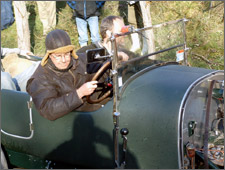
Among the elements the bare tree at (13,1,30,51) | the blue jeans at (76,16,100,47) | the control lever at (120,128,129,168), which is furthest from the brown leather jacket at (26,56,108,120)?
the bare tree at (13,1,30,51)

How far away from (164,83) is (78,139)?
828mm

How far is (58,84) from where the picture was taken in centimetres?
272

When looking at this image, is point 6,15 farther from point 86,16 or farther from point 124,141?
point 124,141

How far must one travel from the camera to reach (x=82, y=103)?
8.47 feet

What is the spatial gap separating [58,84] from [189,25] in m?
4.48

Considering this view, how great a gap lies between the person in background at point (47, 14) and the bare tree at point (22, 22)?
3.08 feet

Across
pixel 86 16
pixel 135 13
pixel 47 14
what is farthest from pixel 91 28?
pixel 47 14

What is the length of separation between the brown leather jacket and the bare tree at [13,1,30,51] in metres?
3.94

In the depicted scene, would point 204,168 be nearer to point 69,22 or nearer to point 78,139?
point 78,139

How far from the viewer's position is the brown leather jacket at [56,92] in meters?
2.52

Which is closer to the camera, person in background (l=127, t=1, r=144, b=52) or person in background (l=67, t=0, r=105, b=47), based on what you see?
person in background (l=127, t=1, r=144, b=52)

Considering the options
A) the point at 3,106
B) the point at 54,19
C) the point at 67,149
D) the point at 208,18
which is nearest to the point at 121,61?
the point at 67,149

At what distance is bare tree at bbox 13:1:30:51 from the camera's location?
6391 millimetres

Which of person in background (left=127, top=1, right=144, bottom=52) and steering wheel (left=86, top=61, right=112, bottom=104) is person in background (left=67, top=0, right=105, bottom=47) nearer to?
person in background (left=127, top=1, right=144, bottom=52)
